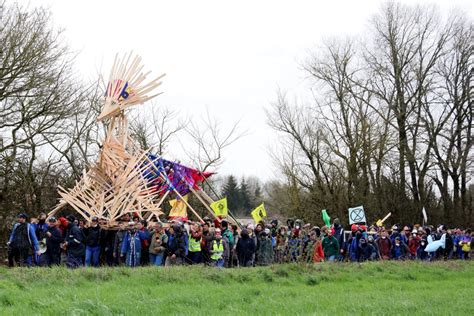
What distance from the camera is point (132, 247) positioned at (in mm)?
15438

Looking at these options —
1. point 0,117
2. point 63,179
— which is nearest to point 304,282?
point 0,117

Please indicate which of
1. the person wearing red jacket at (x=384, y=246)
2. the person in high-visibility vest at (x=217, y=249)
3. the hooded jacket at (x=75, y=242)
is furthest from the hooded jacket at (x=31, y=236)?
the person wearing red jacket at (x=384, y=246)

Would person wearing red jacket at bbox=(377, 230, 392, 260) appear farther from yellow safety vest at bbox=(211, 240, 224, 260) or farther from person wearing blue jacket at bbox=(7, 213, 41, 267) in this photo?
person wearing blue jacket at bbox=(7, 213, 41, 267)

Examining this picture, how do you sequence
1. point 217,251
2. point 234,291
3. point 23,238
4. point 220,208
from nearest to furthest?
point 234,291 < point 23,238 < point 217,251 < point 220,208

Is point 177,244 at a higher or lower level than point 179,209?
lower

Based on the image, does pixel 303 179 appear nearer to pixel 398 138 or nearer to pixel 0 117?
pixel 398 138

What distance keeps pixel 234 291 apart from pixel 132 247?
545 cm

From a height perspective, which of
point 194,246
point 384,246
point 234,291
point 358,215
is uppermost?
point 358,215

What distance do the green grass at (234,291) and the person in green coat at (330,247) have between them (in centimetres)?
247

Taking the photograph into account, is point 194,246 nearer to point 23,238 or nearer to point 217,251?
point 217,251

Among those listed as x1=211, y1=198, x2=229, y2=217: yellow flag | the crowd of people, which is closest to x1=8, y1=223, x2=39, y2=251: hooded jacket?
the crowd of people

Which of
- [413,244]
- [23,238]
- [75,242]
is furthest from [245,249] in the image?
[413,244]

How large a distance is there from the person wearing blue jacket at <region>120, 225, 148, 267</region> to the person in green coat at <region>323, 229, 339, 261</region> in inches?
227

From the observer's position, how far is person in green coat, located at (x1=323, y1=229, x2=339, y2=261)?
1798 cm
